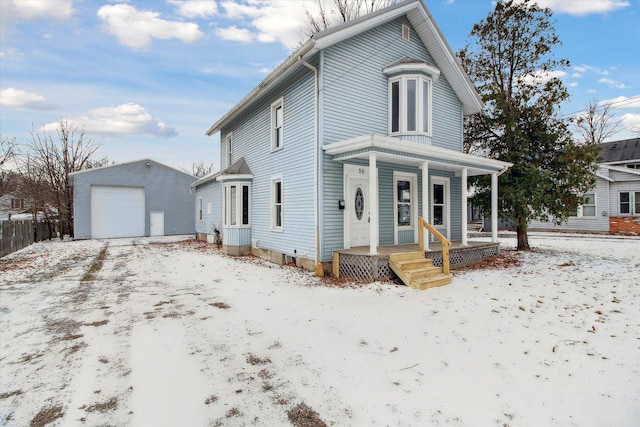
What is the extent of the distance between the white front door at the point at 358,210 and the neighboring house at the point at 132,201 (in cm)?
1845

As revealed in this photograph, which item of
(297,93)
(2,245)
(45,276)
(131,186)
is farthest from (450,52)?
(131,186)

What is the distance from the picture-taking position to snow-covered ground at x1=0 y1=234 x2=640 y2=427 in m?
2.89

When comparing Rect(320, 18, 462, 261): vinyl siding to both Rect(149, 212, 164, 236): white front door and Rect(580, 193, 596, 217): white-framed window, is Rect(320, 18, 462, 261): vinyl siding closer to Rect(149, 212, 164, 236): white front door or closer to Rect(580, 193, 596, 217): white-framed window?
Rect(580, 193, 596, 217): white-framed window

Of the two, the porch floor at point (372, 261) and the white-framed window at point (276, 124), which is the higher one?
the white-framed window at point (276, 124)

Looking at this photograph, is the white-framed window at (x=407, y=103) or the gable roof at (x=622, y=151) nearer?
the white-framed window at (x=407, y=103)

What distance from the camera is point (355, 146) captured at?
793cm

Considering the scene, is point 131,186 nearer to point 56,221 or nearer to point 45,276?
point 56,221

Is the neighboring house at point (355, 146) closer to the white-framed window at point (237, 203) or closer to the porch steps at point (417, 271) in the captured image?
the white-framed window at point (237, 203)

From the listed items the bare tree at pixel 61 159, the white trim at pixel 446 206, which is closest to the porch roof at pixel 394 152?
the white trim at pixel 446 206

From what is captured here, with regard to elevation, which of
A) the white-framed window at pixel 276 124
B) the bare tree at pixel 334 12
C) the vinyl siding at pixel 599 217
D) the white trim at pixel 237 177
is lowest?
the vinyl siding at pixel 599 217

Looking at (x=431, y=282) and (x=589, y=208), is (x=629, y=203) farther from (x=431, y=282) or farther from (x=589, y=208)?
(x=431, y=282)

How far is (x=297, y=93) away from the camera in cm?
987

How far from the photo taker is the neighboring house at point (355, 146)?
877cm

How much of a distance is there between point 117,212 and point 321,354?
73.4 ft
